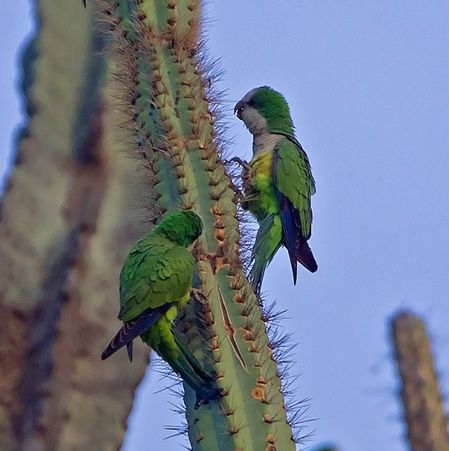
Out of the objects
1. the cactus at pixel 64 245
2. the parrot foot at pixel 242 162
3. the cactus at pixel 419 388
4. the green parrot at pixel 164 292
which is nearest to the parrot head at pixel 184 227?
the green parrot at pixel 164 292

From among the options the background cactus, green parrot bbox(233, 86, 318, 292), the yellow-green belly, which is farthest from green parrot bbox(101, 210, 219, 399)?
the background cactus

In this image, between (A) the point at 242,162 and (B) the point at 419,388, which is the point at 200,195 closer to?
(A) the point at 242,162

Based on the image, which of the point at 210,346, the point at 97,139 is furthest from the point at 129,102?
the point at 97,139

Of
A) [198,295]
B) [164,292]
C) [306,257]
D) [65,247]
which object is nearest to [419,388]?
[198,295]

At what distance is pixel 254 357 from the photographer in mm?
3475

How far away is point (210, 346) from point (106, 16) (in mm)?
1218

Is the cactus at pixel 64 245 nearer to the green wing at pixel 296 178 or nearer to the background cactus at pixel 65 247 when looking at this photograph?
the background cactus at pixel 65 247

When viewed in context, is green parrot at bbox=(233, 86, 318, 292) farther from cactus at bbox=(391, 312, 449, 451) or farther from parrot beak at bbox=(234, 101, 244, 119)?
cactus at bbox=(391, 312, 449, 451)

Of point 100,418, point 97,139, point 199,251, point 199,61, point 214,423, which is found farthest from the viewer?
point 97,139

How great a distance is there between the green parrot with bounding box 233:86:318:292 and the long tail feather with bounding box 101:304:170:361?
0.50 meters

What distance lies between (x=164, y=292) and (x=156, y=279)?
8 centimetres

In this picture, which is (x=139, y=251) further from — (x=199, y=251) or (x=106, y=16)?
(x=106, y=16)

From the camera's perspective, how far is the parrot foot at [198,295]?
357cm

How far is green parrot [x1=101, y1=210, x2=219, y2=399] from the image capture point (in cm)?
361
